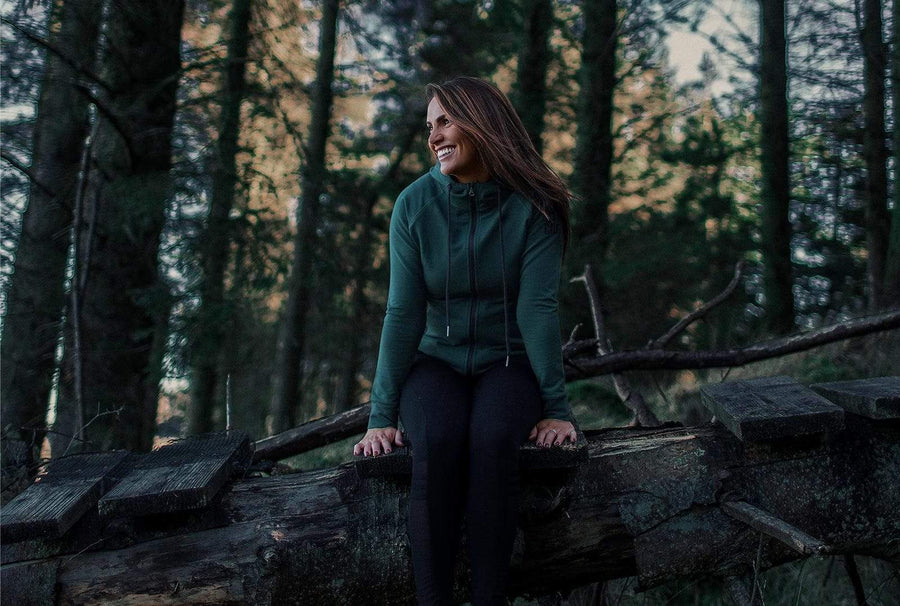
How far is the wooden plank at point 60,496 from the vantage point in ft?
7.93

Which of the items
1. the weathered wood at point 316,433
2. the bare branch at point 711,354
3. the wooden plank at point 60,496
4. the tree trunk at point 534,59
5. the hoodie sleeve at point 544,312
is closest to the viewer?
the wooden plank at point 60,496

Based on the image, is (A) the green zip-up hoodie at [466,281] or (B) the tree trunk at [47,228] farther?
(B) the tree trunk at [47,228]

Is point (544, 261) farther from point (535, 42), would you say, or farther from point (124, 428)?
point (535, 42)

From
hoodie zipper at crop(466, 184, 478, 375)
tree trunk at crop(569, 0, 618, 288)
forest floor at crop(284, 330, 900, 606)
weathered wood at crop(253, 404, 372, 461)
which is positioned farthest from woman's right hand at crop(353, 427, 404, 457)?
tree trunk at crop(569, 0, 618, 288)

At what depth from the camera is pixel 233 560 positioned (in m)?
2.62

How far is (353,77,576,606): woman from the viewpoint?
275cm

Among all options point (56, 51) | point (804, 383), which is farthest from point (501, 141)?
point (56, 51)

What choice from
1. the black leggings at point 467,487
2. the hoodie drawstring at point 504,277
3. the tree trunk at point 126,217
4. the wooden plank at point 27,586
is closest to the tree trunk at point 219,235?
the tree trunk at point 126,217

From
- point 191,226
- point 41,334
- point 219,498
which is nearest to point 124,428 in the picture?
point 41,334

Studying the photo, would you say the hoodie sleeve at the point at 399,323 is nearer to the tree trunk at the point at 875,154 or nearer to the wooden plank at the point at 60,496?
the wooden plank at the point at 60,496

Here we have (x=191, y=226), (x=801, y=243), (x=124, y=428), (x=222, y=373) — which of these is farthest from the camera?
(x=222, y=373)

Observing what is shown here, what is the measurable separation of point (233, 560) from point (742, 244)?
11.4m

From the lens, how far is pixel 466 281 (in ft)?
10.6

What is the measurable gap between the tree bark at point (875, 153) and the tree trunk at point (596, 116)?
2.87 m
